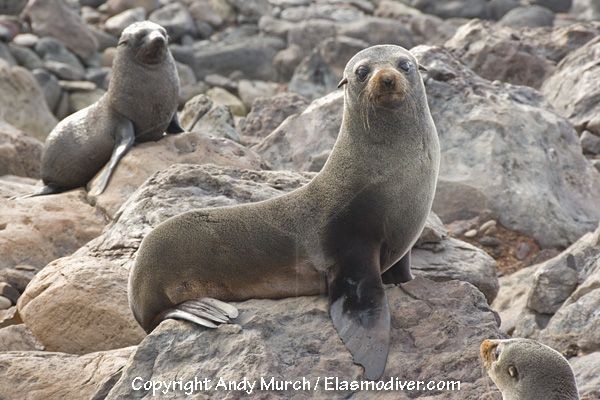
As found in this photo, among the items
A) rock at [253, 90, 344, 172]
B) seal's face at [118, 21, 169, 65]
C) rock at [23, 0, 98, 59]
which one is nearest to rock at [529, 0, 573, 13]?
rock at [23, 0, 98, 59]

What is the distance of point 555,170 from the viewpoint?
11812 millimetres

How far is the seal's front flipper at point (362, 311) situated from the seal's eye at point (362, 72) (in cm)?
105

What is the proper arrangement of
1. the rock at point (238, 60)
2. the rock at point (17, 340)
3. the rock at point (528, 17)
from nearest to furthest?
1. the rock at point (17, 340)
2. the rock at point (238, 60)
3. the rock at point (528, 17)

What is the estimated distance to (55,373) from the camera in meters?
6.81

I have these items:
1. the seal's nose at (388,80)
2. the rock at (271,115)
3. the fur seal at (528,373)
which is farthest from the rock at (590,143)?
the fur seal at (528,373)

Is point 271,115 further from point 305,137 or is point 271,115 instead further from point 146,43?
point 146,43

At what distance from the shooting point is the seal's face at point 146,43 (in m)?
11.6

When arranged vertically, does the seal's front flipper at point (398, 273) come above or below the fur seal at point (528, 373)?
below

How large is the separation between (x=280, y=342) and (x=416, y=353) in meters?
0.70

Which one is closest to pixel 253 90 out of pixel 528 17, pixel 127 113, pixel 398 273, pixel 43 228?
pixel 528 17

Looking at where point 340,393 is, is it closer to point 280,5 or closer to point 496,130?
point 496,130

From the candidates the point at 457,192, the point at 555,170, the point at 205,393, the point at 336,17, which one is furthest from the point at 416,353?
the point at 336,17
